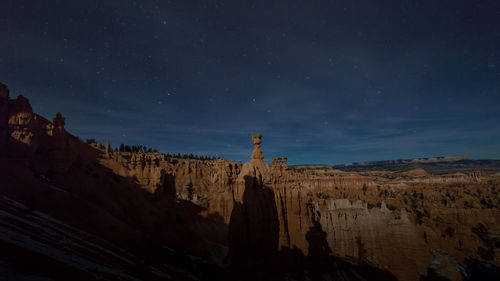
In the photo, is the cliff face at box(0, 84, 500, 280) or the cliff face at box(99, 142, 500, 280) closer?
the cliff face at box(0, 84, 500, 280)

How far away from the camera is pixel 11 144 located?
2191 centimetres

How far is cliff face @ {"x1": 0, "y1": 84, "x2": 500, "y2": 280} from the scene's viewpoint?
2209 cm

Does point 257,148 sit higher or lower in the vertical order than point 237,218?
higher

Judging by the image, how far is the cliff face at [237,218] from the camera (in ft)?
72.5

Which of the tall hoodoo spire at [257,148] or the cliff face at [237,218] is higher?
the tall hoodoo spire at [257,148]

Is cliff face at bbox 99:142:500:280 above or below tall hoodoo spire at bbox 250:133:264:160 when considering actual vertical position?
below

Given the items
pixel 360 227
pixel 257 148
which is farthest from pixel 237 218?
pixel 360 227

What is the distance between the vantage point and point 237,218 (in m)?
25.8

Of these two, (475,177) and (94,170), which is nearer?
(94,170)

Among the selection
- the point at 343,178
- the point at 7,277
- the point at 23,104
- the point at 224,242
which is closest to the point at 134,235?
the point at 23,104

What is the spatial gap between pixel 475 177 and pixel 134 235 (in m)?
154

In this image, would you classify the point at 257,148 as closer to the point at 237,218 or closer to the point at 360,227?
the point at 237,218

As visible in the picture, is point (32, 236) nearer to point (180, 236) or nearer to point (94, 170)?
point (180, 236)

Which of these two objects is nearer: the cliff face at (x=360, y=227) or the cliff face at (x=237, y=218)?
the cliff face at (x=237, y=218)
